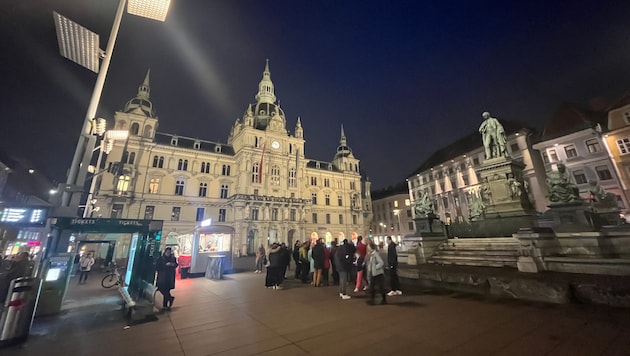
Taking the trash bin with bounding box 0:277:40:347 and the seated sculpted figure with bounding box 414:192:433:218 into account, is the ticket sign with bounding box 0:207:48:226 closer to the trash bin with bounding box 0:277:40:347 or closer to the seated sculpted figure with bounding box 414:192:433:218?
the trash bin with bounding box 0:277:40:347

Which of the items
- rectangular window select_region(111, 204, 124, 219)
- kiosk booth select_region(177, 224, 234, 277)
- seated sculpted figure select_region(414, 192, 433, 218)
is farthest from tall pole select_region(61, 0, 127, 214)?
rectangular window select_region(111, 204, 124, 219)

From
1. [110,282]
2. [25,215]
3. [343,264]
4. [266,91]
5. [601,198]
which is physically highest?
[266,91]

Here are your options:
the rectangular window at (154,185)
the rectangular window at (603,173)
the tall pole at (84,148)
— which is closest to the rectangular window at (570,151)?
the rectangular window at (603,173)

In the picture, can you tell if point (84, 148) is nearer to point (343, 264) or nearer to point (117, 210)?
point (343, 264)

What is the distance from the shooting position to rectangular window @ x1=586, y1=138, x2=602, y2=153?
25938 millimetres

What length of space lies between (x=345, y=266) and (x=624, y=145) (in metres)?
36.5

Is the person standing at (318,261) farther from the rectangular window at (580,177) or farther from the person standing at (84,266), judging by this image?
the rectangular window at (580,177)

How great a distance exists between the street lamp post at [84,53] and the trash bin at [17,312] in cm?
180

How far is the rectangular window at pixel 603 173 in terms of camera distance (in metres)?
24.9

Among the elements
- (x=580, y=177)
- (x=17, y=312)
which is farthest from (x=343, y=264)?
(x=580, y=177)

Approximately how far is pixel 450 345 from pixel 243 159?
37.4 m

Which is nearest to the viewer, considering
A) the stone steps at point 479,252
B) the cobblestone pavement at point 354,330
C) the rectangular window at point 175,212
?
the cobblestone pavement at point 354,330

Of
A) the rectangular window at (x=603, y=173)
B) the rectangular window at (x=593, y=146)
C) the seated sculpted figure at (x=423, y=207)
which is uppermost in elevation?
the rectangular window at (x=593, y=146)

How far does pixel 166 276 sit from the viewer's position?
7141 millimetres
